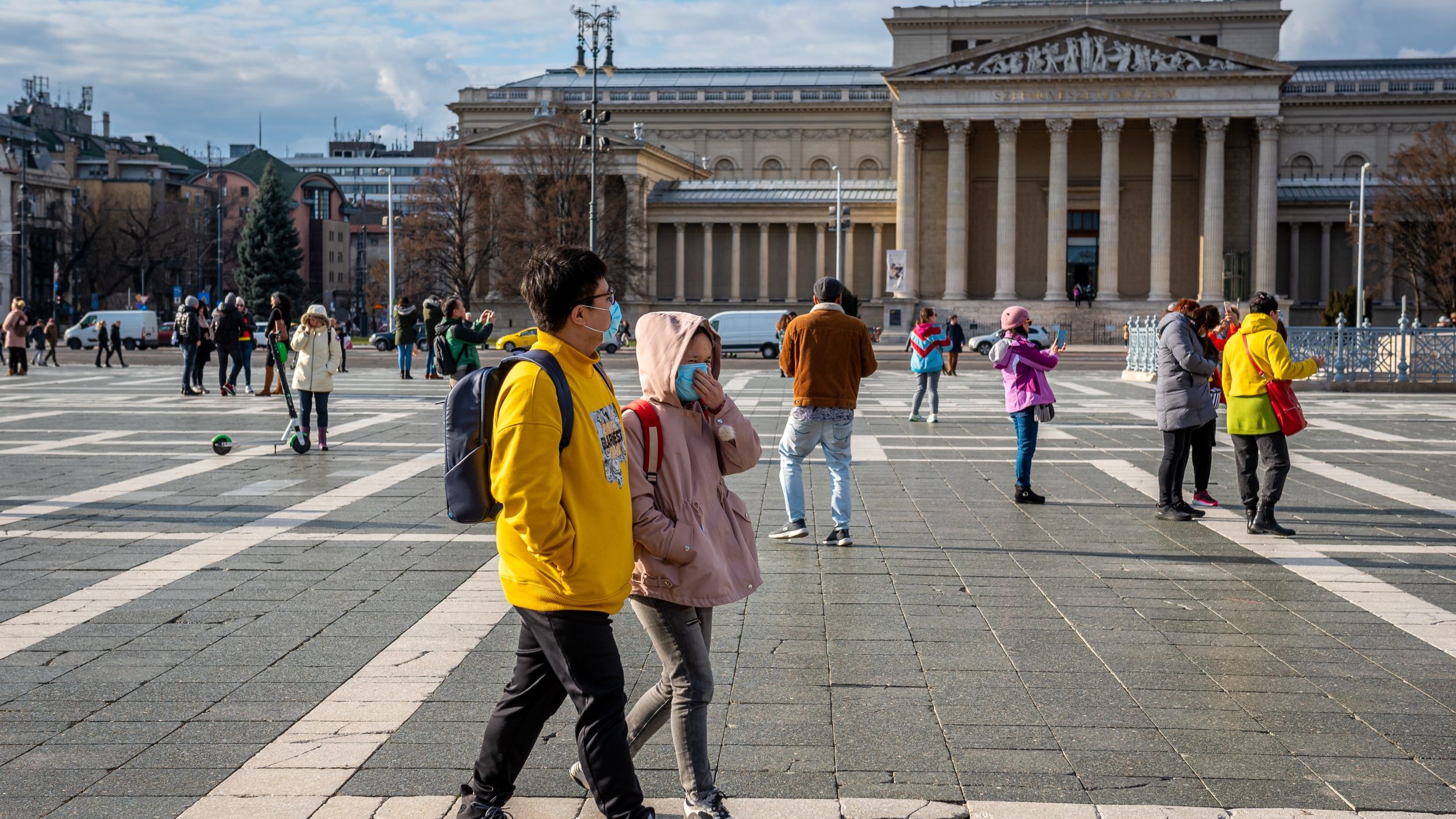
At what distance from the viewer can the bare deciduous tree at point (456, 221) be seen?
230ft

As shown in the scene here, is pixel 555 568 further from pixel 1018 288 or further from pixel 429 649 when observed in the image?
pixel 1018 288

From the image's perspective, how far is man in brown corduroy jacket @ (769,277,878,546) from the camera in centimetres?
1048

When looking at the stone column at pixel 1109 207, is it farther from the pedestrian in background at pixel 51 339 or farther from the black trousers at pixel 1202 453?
the black trousers at pixel 1202 453

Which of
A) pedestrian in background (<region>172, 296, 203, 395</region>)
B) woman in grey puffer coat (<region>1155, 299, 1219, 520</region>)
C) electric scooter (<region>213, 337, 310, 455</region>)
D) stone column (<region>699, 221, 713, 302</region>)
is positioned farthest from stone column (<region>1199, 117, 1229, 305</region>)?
woman in grey puffer coat (<region>1155, 299, 1219, 520</region>)

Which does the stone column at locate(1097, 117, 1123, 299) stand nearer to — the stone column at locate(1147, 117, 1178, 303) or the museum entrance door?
the stone column at locate(1147, 117, 1178, 303)

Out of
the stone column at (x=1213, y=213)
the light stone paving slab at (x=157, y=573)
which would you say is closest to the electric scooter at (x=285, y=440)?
the light stone paving slab at (x=157, y=573)

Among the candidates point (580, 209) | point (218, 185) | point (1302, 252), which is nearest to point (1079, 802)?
point (580, 209)

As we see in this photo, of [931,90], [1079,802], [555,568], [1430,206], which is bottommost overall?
[1079,802]

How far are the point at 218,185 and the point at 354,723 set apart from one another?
106 m

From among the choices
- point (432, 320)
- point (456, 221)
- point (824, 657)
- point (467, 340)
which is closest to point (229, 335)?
point (432, 320)

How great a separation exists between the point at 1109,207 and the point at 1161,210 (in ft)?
Answer: 7.95

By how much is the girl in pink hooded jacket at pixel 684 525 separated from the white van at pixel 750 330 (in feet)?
165

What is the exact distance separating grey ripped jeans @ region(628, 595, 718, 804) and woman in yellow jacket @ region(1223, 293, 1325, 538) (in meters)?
7.46

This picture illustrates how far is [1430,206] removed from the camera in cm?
6425
